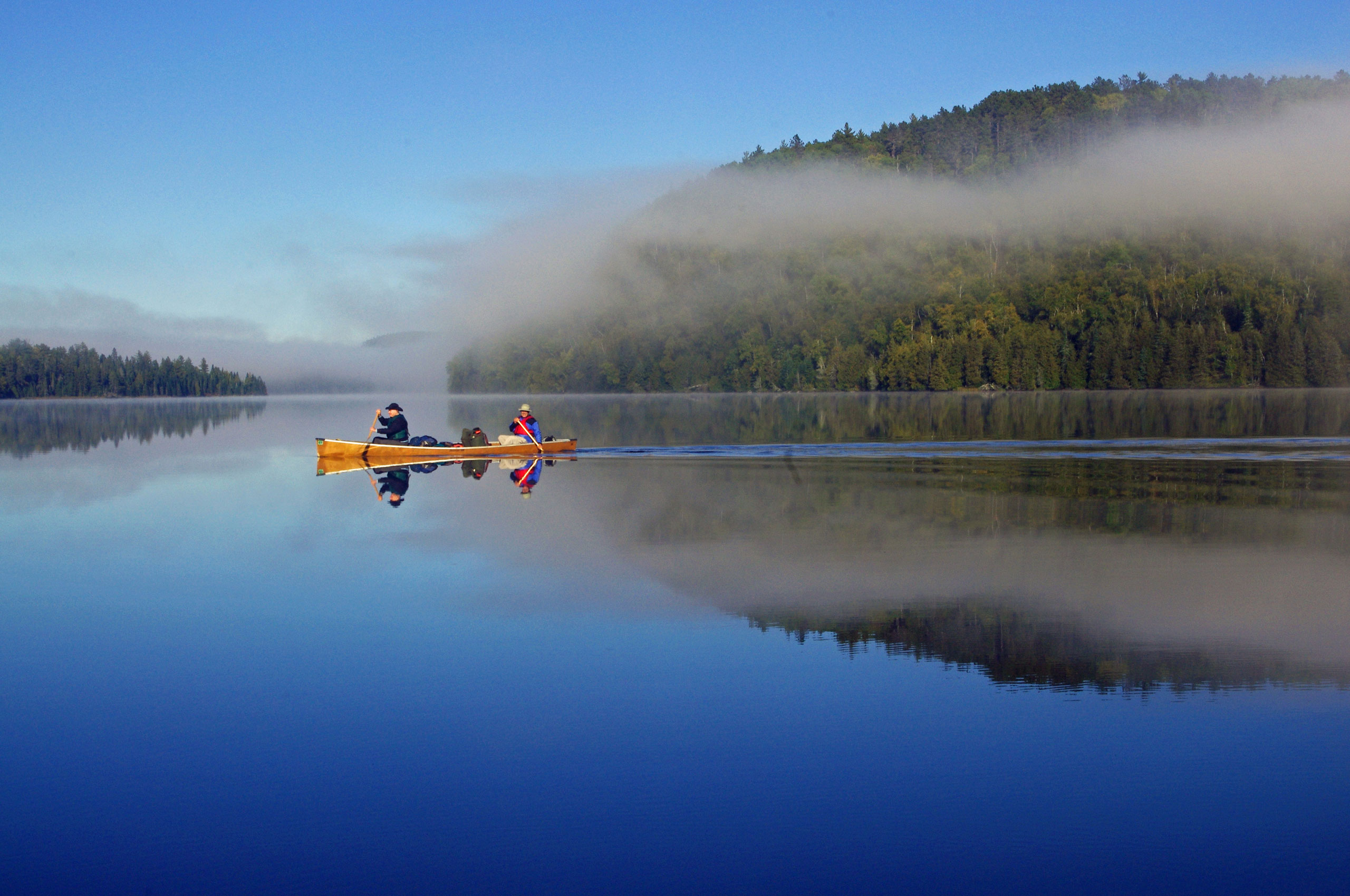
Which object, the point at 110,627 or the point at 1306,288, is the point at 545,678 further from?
the point at 1306,288

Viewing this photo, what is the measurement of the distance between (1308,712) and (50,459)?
40.2 meters

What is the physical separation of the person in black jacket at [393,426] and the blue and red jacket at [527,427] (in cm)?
385

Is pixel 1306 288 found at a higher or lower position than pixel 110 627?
higher

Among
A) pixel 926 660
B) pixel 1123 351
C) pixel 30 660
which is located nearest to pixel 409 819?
pixel 926 660

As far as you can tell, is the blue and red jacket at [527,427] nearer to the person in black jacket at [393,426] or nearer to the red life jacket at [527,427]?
the red life jacket at [527,427]

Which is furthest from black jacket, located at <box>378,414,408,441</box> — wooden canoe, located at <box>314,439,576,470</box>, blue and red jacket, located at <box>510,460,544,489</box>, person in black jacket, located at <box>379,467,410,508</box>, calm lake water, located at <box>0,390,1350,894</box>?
calm lake water, located at <box>0,390,1350,894</box>

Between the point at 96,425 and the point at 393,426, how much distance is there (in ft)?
141

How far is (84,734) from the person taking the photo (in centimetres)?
868

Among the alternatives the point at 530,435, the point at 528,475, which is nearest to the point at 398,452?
the point at 530,435

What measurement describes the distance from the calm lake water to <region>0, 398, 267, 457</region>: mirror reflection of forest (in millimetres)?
30417

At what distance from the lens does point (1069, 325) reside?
15788cm

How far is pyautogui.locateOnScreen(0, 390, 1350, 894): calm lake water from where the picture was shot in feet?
21.6

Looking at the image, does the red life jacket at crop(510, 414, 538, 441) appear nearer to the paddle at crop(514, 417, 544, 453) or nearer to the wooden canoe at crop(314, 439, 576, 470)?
the paddle at crop(514, 417, 544, 453)

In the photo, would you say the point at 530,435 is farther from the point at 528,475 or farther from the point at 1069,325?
the point at 1069,325
